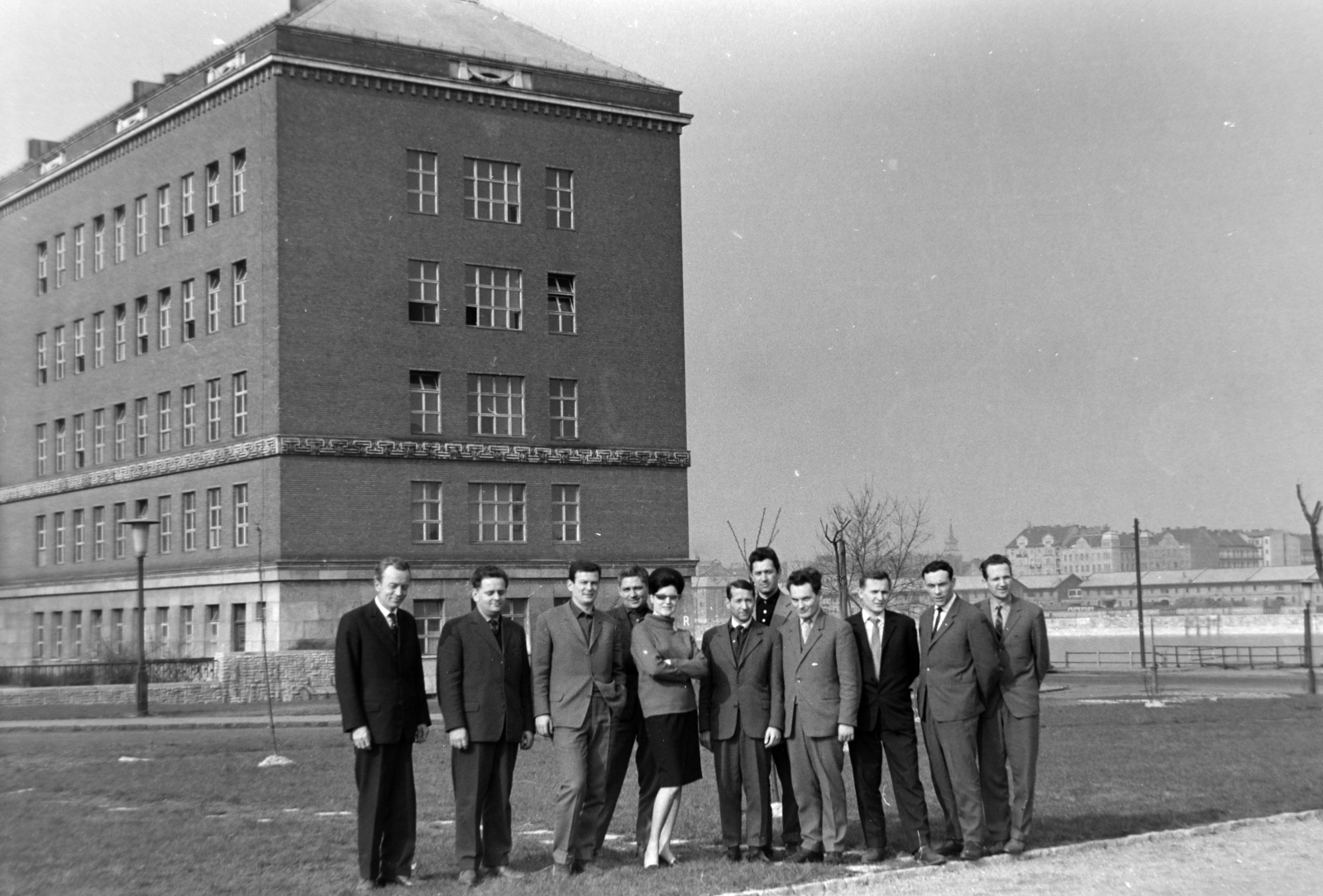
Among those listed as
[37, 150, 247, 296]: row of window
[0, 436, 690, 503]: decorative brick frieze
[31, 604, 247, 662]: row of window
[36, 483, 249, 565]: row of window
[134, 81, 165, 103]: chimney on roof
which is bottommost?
[31, 604, 247, 662]: row of window

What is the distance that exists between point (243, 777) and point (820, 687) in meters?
10.4

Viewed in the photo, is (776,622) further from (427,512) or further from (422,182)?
(422,182)

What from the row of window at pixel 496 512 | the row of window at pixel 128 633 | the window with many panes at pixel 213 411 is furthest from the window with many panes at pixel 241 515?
the row of window at pixel 496 512

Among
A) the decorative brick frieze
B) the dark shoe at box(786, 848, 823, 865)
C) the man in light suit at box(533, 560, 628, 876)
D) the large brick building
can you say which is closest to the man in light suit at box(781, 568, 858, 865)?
the dark shoe at box(786, 848, 823, 865)

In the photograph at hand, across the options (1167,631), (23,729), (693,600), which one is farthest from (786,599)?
(1167,631)

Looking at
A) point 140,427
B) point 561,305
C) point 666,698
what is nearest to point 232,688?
point 140,427

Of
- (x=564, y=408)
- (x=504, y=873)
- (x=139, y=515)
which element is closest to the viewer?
(x=504, y=873)

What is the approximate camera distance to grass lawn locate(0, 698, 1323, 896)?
12625 mm

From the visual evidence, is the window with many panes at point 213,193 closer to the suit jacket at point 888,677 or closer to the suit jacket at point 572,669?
the suit jacket at point 572,669

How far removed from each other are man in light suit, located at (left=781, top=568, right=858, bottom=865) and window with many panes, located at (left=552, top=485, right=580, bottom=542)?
41.7m

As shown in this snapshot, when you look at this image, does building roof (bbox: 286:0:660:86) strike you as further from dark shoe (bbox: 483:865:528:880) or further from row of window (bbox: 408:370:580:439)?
dark shoe (bbox: 483:865:528:880)

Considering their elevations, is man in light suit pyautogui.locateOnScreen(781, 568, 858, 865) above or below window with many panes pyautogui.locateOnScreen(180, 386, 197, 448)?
below

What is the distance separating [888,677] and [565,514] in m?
42.1

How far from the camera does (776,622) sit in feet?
45.2
